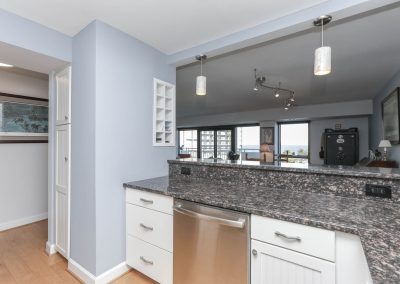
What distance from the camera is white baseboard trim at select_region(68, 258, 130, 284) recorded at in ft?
6.02

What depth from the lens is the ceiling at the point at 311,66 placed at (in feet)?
6.85

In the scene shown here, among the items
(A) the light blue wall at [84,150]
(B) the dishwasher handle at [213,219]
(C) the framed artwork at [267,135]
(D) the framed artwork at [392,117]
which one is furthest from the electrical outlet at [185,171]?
(C) the framed artwork at [267,135]

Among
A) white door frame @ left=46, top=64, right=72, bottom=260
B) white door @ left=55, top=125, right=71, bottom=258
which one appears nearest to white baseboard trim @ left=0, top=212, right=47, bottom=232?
white door frame @ left=46, top=64, right=72, bottom=260

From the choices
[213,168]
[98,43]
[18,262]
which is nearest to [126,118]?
[98,43]

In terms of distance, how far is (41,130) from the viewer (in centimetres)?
324

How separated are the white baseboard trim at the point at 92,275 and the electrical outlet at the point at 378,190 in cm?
207

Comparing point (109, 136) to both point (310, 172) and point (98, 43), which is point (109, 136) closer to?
point (98, 43)

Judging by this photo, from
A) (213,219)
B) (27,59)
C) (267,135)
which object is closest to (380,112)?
(267,135)

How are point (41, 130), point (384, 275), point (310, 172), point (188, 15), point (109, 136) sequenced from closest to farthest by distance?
point (384, 275) → point (310, 172) → point (188, 15) → point (109, 136) → point (41, 130)

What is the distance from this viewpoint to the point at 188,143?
880 cm

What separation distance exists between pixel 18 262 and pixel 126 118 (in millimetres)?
1802

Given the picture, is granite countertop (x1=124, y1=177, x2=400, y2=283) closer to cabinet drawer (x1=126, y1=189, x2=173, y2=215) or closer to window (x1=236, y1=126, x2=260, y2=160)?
cabinet drawer (x1=126, y1=189, x2=173, y2=215)

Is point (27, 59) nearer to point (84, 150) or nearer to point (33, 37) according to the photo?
point (33, 37)

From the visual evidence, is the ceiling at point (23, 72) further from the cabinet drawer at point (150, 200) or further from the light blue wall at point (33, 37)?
the cabinet drawer at point (150, 200)
